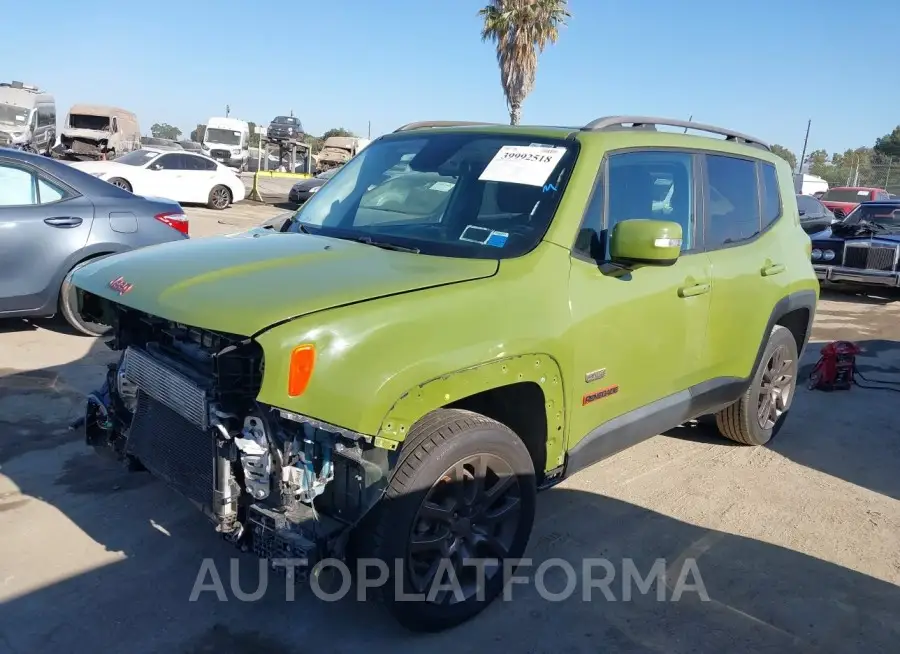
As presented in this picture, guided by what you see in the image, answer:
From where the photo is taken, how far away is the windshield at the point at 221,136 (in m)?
36.8

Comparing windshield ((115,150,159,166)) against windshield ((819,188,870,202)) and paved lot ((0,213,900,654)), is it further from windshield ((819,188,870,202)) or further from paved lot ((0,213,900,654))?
windshield ((819,188,870,202))

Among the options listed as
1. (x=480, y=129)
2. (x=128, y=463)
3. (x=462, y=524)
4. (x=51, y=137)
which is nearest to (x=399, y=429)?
(x=462, y=524)

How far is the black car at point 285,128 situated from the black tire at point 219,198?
1925 centimetres

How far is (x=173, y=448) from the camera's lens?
308 centimetres

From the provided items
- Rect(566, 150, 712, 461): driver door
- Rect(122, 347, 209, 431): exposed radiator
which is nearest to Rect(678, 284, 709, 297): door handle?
Rect(566, 150, 712, 461): driver door

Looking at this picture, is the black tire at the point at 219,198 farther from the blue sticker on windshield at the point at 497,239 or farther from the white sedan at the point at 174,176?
the blue sticker on windshield at the point at 497,239

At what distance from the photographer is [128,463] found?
11.2 ft

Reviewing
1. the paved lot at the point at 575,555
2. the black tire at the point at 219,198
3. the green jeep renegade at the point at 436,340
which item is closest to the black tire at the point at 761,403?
the paved lot at the point at 575,555

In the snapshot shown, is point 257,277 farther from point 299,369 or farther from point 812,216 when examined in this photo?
point 812,216

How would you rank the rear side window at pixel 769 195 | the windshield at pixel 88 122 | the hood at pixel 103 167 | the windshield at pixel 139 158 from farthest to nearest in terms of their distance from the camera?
1. the windshield at pixel 88 122
2. the windshield at pixel 139 158
3. the hood at pixel 103 167
4. the rear side window at pixel 769 195

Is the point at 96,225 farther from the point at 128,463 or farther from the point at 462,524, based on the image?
the point at 462,524

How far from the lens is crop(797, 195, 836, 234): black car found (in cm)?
1306

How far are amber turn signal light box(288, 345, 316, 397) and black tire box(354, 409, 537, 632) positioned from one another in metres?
0.48

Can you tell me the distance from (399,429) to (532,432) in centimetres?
84
